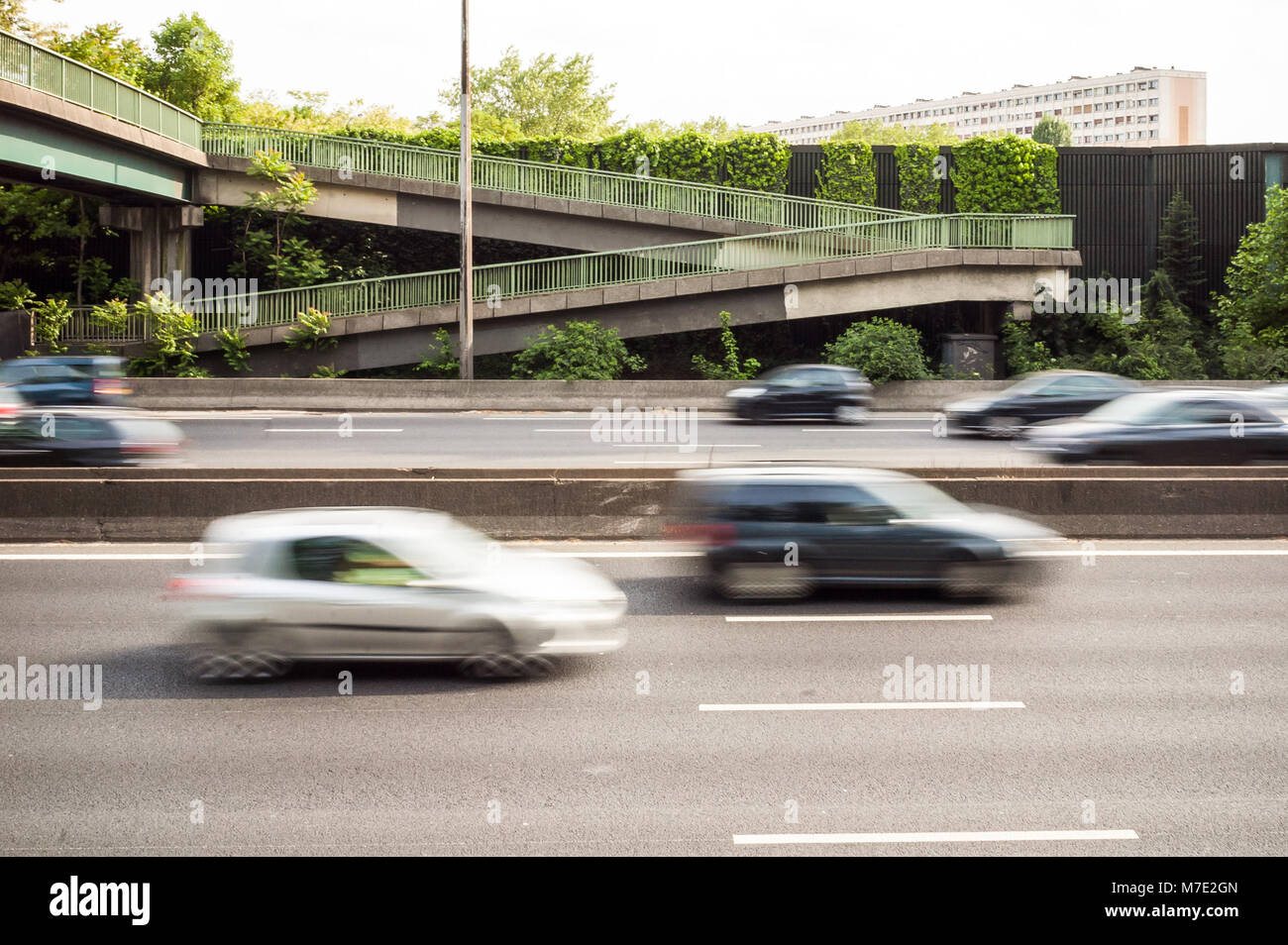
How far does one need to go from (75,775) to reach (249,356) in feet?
97.5

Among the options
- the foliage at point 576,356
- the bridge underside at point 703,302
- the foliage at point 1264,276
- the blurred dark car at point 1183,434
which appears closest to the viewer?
the blurred dark car at point 1183,434

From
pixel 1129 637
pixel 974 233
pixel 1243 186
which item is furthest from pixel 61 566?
pixel 1243 186

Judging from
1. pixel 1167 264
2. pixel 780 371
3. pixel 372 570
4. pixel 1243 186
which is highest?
pixel 1243 186

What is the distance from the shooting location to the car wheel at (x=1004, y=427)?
24.9 meters

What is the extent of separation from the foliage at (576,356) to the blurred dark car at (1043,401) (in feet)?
38.4

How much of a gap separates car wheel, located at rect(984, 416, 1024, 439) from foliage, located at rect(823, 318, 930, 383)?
812 centimetres

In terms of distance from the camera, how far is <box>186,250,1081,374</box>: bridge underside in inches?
1401

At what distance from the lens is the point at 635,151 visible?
41719mm

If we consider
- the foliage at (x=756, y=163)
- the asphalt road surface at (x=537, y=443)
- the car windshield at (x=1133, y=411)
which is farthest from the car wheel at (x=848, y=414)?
the foliage at (x=756, y=163)

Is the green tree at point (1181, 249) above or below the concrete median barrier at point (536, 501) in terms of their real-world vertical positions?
above

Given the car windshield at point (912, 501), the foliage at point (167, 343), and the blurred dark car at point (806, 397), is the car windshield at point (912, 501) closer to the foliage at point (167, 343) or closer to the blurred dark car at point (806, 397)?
the blurred dark car at point (806, 397)

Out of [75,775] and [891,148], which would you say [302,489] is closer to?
[75,775]

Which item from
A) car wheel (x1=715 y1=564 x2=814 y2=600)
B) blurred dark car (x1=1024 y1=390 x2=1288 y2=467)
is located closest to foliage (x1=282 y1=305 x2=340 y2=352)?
blurred dark car (x1=1024 y1=390 x2=1288 y2=467)

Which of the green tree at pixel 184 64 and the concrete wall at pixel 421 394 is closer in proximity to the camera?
the concrete wall at pixel 421 394
